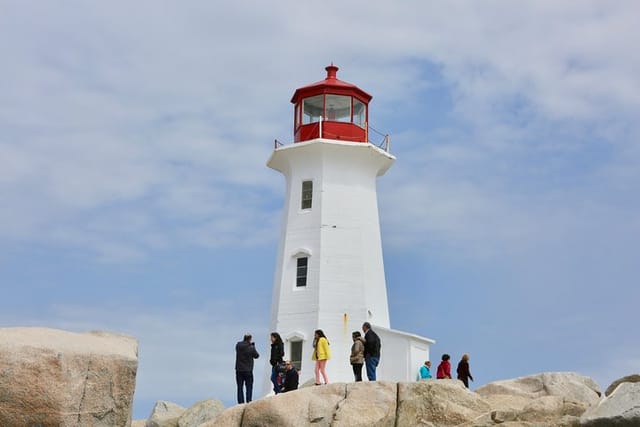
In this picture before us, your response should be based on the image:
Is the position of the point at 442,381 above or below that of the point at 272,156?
below

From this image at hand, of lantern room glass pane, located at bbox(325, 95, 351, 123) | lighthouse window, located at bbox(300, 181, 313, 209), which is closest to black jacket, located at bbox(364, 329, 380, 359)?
lighthouse window, located at bbox(300, 181, 313, 209)

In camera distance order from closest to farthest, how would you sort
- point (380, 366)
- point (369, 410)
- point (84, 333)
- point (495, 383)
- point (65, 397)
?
1. point (65, 397)
2. point (84, 333)
3. point (369, 410)
4. point (495, 383)
5. point (380, 366)

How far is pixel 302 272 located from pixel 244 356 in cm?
849

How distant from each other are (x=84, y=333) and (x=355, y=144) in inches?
612

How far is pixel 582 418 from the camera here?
17.0m

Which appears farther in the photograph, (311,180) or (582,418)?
(311,180)

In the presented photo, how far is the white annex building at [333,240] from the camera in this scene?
30.7 meters

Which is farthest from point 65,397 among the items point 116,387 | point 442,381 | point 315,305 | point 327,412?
point 315,305

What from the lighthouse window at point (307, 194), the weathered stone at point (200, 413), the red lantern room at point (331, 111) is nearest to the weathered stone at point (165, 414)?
the weathered stone at point (200, 413)

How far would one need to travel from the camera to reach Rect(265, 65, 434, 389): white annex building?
30.7m

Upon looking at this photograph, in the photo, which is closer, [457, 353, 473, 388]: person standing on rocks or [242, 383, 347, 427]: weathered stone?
[242, 383, 347, 427]: weathered stone

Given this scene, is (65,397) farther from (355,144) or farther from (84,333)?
(355,144)

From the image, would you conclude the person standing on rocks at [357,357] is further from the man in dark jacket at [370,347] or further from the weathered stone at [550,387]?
the weathered stone at [550,387]

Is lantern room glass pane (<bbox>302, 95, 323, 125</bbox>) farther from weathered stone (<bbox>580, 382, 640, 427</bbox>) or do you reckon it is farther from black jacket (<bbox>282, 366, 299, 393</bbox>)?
weathered stone (<bbox>580, 382, 640, 427</bbox>)
